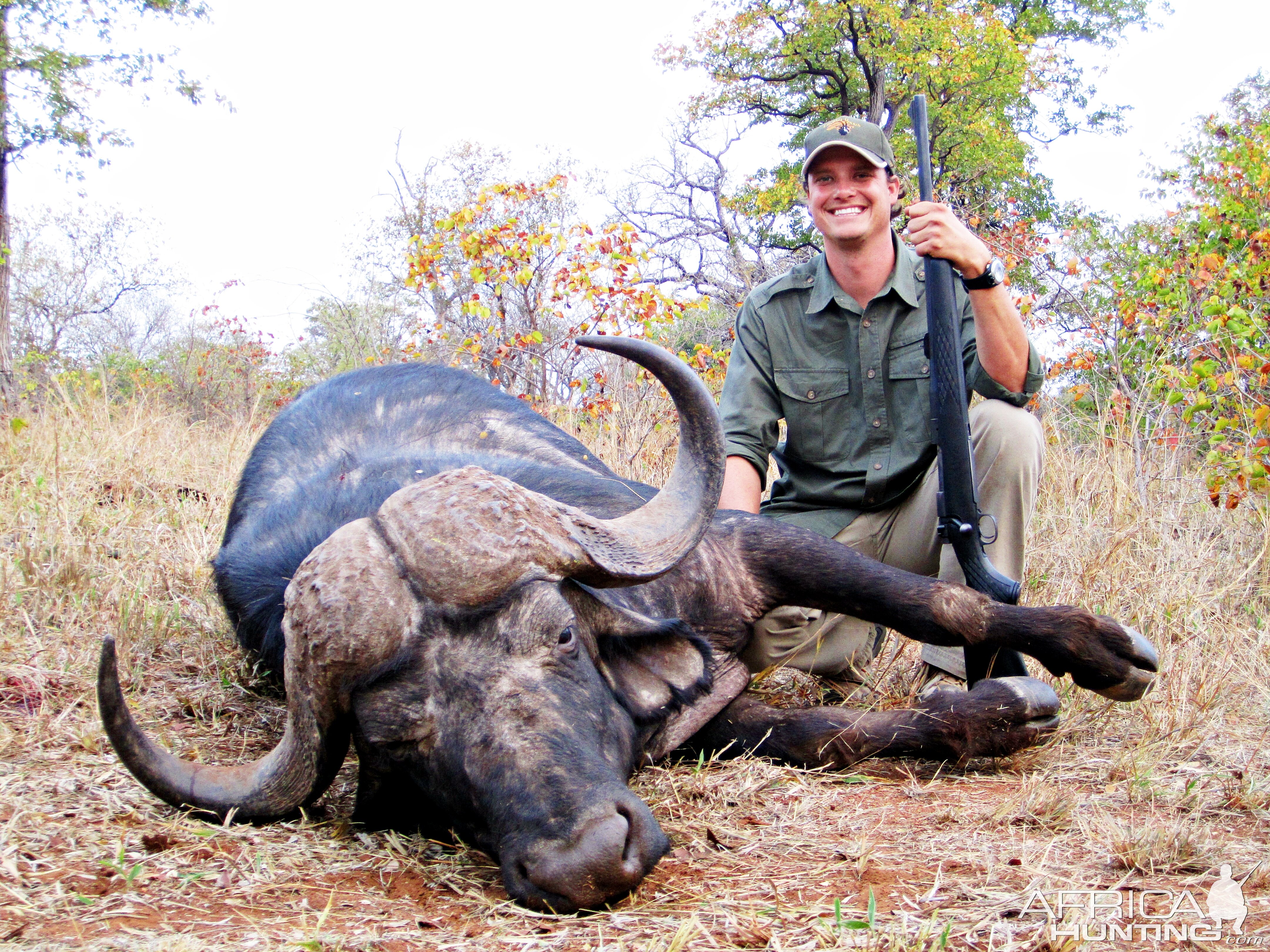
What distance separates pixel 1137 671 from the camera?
282 centimetres

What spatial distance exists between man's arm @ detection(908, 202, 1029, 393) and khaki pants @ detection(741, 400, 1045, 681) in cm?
17

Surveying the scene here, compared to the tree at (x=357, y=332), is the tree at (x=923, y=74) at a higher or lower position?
higher

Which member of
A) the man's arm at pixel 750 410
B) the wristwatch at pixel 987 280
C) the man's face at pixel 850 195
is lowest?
the man's arm at pixel 750 410

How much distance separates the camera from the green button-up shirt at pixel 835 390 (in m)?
3.88

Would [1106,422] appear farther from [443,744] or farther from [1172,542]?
[443,744]

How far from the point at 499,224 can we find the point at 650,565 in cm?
496

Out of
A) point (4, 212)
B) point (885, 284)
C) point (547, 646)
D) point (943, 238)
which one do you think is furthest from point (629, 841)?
point (4, 212)

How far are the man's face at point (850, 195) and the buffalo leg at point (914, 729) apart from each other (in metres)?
1.79

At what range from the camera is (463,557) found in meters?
2.24

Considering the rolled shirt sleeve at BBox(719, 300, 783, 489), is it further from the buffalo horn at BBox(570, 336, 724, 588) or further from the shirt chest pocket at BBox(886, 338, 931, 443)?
the buffalo horn at BBox(570, 336, 724, 588)

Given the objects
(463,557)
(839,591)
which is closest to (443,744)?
(463,557)

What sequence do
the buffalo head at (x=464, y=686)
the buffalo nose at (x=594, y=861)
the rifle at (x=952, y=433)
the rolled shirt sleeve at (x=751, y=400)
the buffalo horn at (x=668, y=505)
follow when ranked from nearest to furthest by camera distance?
the buffalo nose at (x=594, y=861)
the buffalo head at (x=464, y=686)
the buffalo horn at (x=668, y=505)
the rifle at (x=952, y=433)
the rolled shirt sleeve at (x=751, y=400)

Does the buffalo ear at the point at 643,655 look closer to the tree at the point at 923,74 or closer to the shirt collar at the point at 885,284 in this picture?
the shirt collar at the point at 885,284

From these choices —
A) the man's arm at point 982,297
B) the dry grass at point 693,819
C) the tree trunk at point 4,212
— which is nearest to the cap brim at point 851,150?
the man's arm at point 982,297
